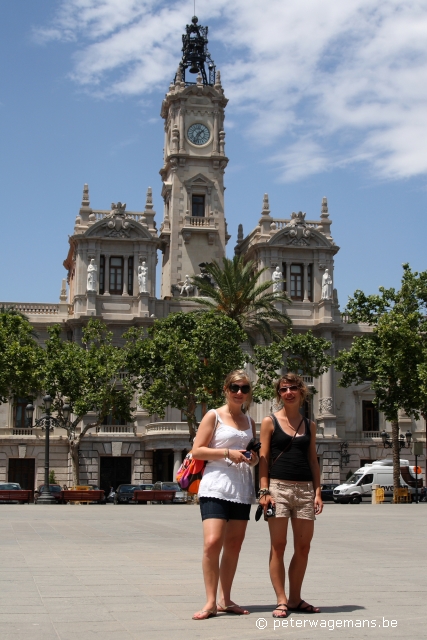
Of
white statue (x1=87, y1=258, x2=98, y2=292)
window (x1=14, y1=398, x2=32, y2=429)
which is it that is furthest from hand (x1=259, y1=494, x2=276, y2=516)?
window (x1=14, y1=398, x2=32, y2=429)

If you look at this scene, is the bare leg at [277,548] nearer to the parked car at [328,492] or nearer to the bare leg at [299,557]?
the bare leg at [299,557]

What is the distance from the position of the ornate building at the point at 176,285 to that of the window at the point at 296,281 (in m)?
0.07

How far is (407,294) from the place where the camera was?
49781mm

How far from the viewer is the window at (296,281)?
2495 inches

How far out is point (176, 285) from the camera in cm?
6325

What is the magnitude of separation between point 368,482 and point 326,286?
1530 centimetres

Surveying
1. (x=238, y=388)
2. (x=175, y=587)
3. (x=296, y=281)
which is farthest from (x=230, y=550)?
(x=296, y=281)

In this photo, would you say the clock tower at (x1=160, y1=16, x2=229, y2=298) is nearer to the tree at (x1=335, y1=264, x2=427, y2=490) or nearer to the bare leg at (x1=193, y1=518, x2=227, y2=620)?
the tree at (x1=335, y1=264, x2=427, y2=490)

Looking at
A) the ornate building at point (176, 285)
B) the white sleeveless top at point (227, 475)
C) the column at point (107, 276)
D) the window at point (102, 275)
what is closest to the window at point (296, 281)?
the ornate building at point (176, 285)

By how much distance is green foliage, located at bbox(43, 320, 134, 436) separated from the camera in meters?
48.5

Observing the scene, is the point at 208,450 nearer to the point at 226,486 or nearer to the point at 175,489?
the point at 226,486

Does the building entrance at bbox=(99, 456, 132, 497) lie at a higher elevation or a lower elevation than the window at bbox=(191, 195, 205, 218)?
lower

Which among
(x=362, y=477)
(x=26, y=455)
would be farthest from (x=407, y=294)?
(x=26, y=455)

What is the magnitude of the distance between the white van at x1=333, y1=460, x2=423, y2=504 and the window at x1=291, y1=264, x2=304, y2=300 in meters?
14.7
